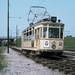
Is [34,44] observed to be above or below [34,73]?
above

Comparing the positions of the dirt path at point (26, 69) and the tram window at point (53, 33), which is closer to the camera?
the dirt path at point (26, 69)

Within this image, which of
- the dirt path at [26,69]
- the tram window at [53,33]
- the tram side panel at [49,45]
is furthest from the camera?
the tram window at [53,33]

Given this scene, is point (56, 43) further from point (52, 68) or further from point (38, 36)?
point (52, 68)

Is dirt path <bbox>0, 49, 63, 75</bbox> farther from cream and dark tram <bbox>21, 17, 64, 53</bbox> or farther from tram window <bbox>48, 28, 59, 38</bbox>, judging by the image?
tram window <bbox>48, 28, 59, 38</bbox>

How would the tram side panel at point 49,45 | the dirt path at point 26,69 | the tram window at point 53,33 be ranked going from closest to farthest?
the dirt path at point 26,69 < the tram side panel at point 49,45 < the tram window at point 53,33

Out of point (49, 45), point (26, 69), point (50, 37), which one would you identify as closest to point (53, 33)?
point (50, 37)

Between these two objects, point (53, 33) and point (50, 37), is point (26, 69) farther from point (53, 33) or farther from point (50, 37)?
point (53, 33)

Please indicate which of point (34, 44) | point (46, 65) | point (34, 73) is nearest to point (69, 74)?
point (34, 73)

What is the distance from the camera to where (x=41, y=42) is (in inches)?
649

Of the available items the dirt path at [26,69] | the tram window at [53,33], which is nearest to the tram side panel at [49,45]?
the tram window at [53,33]

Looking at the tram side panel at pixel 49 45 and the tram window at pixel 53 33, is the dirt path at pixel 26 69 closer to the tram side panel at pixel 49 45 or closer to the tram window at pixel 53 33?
the tram side panel at pixel 49 45

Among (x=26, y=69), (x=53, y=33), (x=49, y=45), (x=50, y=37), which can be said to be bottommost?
(x=26, y=69)

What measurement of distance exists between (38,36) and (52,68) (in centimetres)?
606

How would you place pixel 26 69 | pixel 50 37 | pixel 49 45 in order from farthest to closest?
pixel 50 37 < pixel 49 45 < pixel 26 69
